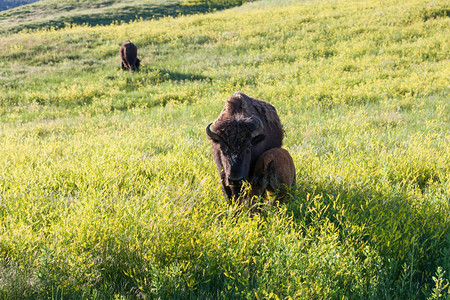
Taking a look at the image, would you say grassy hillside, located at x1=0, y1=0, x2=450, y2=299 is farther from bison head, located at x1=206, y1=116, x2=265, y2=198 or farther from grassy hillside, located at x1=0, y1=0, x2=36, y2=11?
grassy hillside, located at x1=0, y1=0, x2=36, y2=11

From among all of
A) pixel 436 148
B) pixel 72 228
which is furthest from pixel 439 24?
pixel 72 228

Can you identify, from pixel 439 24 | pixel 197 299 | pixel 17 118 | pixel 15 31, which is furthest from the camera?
pixel 15 31

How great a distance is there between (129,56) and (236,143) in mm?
15191

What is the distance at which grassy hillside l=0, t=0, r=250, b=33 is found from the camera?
1331 inches

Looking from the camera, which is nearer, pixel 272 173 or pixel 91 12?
pixel 272 173

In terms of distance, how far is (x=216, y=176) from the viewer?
16.5ft

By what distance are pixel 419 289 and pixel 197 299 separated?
1.98 meters

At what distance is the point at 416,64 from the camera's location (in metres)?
15.4

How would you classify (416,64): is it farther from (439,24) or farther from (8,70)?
(8,70)

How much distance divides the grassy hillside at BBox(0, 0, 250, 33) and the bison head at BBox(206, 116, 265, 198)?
108ft

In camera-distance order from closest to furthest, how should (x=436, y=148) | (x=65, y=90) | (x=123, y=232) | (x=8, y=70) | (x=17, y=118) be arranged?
(x=123, y=232) → (x=436, y=148) → (x=17, y=118) → (x=65, y=90) → (x=8, y=70)

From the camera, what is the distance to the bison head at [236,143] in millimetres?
3713

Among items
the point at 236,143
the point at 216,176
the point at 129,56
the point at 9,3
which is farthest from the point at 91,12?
the point at 9,3

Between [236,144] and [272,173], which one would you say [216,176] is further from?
[236,144]
